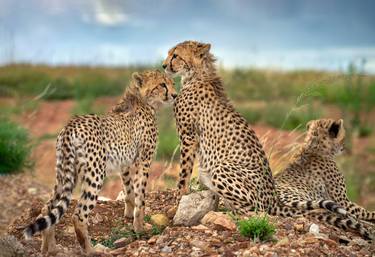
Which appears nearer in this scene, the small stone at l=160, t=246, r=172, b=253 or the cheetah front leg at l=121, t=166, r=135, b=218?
the small stone at l=160, t=246, r=172, b=253

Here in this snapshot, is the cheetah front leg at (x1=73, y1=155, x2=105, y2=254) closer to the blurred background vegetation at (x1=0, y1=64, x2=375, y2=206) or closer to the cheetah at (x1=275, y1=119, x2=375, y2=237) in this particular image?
the cheetah at (x1=275, y1=119, x2=375, y2=237)

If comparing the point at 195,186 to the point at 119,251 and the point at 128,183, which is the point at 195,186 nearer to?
the point at 128,183

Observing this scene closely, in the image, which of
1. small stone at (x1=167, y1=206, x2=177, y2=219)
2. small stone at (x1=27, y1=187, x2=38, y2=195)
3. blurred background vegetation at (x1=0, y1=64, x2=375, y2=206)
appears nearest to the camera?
small stone at (x1=167, y1=206, x2=177, y2=219)

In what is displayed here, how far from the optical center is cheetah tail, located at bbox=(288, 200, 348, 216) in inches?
223

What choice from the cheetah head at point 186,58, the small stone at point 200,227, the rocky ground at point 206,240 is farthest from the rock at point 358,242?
the cheetah head at point 186,58

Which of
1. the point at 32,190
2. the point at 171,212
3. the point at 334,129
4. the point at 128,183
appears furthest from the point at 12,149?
the point at 334,129

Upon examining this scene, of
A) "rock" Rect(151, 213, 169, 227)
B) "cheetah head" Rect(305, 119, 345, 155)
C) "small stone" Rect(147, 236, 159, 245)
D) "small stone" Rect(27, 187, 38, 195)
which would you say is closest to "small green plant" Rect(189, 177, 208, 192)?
"rock" Rect(151, 213, 169, 227)

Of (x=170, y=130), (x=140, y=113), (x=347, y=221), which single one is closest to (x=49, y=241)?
(x=140, y=113)

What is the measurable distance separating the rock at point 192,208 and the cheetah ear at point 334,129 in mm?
1652

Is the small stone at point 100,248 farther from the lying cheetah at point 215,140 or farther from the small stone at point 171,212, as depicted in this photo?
the lying cheetah at point 215,140

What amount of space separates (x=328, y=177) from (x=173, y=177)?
3042 mm

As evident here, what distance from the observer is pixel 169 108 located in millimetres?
13430

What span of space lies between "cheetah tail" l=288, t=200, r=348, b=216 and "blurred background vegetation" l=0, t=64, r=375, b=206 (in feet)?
7.67

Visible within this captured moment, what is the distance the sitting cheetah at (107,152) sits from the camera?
508 cm
